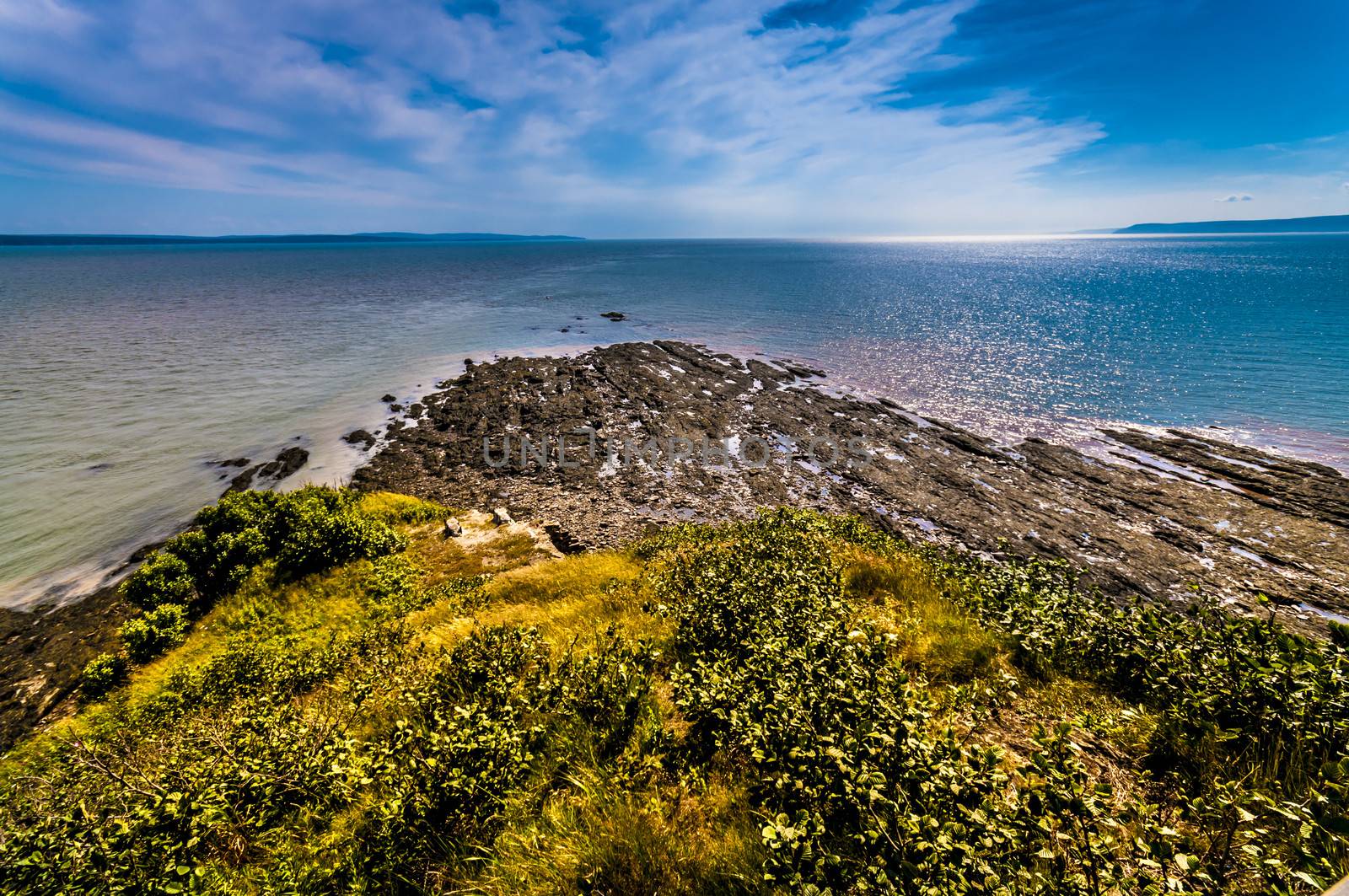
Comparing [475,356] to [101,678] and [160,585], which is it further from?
[101,678]

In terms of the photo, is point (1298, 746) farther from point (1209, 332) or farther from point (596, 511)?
point (1209, 332)

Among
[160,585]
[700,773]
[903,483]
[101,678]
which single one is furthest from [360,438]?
[700,773]

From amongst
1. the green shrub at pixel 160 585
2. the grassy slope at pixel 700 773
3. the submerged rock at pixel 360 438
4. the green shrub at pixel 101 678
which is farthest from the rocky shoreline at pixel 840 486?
the grassy slope at pixel 700 773

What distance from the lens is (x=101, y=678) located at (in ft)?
36.9

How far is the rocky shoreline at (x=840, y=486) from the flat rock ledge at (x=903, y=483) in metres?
0.09

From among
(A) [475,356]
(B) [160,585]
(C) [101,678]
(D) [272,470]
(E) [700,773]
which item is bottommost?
(D) [272,470]

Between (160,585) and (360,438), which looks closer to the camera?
(160,585)

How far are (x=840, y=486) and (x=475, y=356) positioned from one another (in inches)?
1461

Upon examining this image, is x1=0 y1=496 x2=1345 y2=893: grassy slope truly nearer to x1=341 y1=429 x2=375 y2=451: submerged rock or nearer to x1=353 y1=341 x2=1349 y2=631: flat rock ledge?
x1=353 y1=341 x2=1349 y2=631: flat rock ledge

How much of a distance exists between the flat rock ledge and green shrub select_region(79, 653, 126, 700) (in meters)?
11.4

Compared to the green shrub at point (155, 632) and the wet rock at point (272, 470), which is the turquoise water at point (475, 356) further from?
the green shrub at point (155, 632)

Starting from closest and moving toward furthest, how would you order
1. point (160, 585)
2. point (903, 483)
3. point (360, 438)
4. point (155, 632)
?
point (155, 632), point (160, 585), point (903, 483), point (360, 438)

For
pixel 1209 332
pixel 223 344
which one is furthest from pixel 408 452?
pixel 1209 332

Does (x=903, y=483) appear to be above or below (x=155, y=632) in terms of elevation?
below
